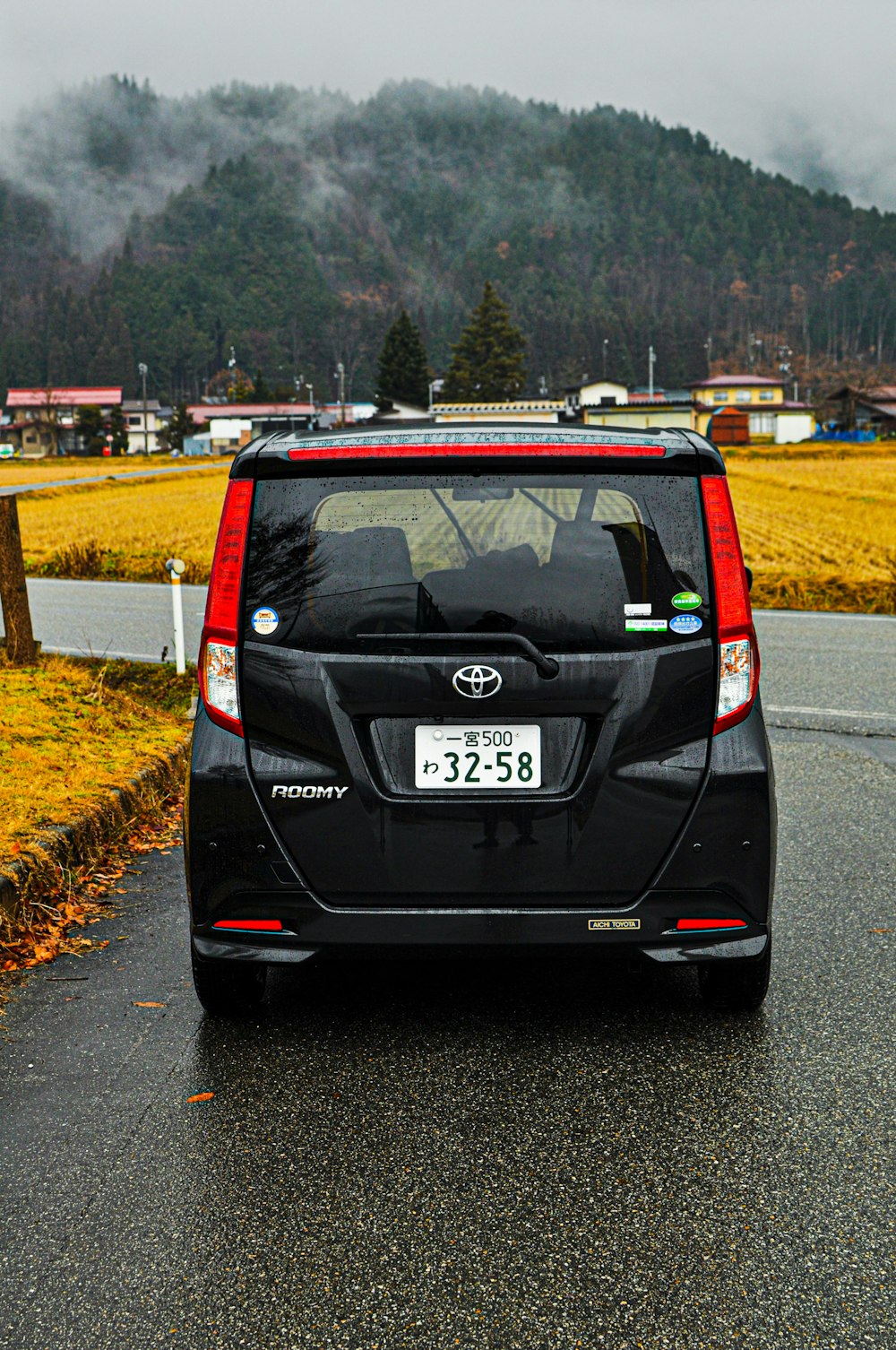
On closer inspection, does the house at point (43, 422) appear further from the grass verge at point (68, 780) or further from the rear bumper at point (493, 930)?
the rear bumper at point (493, 930)

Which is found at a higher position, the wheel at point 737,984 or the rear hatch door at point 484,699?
the rear hatch door at point 484,699

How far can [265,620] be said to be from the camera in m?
3.55

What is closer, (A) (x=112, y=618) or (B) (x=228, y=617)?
(B) (x=228, y=617)

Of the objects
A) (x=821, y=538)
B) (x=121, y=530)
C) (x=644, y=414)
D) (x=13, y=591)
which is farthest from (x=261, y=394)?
(x=13, y=591)

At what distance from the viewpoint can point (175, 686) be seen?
9609 mm

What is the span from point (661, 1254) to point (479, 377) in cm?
12998

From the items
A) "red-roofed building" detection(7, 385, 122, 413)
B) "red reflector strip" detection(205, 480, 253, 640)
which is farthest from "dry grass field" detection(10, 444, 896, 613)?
"red-roofed building" detection(7, 385, 122, 413)

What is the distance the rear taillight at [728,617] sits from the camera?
3.53m

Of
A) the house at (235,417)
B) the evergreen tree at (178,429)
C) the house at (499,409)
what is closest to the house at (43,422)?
the evergreen tree at (178,429)

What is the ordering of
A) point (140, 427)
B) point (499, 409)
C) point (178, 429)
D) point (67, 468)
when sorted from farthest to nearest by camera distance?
point (140, 427) < point (178, 429) < point (499, 409) < point (67, 468)

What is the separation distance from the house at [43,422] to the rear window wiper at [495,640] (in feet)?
453

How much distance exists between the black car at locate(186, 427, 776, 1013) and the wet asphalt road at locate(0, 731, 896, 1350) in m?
0.38

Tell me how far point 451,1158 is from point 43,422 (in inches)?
5849

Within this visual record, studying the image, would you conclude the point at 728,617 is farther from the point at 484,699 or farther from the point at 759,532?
the point at 759,532
